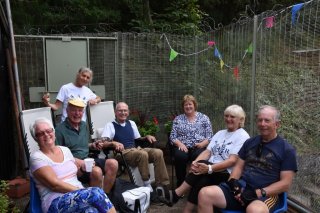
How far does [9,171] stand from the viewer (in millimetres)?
4605

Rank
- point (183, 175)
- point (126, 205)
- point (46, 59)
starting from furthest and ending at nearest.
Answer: point (46, 59)
point (183, 175)
point (126, 205)

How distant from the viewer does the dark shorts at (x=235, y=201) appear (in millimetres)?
2798

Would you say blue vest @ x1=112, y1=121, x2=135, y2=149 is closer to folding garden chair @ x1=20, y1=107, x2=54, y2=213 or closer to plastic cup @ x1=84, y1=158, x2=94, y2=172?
folding garden chair @ x1=20, y1=107, x2=54, y2=213

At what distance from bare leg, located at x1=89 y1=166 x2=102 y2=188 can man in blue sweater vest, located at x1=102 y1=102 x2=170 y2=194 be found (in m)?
0.61

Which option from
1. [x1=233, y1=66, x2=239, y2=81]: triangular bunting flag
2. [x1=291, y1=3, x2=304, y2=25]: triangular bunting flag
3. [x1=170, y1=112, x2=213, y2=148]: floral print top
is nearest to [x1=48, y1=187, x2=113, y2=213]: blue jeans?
[x1=291, y1=3, x2=304, y2=25]: triangular bunting flag

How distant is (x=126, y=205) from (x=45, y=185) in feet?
2.48

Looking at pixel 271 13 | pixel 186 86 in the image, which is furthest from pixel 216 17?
pixel 271 13

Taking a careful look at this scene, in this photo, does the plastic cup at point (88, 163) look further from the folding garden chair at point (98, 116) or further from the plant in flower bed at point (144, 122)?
the plant in flower bed at point (144, 122)

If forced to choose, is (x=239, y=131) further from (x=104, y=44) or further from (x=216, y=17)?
(x=216, y=17)

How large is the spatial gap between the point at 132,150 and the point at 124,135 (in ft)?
0.82

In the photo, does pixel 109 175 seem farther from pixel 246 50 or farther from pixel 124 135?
pixel 246 50

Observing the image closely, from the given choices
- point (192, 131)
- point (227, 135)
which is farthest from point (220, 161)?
point (192, 131)

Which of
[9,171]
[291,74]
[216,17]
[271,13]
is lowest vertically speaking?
[9,171]

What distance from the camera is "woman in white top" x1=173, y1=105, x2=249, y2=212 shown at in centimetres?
339
